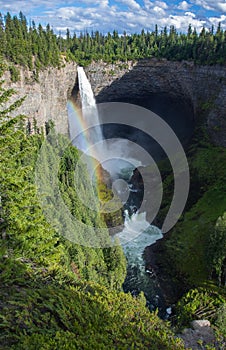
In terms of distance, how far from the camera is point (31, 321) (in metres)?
14.1

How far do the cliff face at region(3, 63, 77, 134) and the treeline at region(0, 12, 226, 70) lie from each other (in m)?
2.65

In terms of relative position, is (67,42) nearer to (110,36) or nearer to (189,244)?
(110,36)

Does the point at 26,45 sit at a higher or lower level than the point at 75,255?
higher

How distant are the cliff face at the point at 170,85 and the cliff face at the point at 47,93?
29.7ft

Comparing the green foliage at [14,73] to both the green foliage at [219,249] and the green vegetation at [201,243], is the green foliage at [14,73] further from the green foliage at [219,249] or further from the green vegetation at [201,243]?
the green foliage at [219,249]

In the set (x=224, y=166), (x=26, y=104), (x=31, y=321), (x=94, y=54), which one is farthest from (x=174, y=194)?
(x=31, y=321)

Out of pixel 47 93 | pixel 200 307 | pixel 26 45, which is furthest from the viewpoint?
pixel 47 93

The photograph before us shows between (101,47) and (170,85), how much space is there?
22720 mm

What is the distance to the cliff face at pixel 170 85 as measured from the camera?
7331cm

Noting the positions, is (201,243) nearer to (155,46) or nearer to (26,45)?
(26,45)

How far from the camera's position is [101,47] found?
90625mm

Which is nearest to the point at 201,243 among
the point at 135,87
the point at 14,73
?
the point at 14,73

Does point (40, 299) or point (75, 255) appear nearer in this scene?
point (40, 299)

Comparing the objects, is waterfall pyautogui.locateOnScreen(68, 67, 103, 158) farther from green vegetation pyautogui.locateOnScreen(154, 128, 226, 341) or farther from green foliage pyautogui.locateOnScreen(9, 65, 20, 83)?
green foliage pyautogui.locateOnScreen(9, 65, 20, 83)
